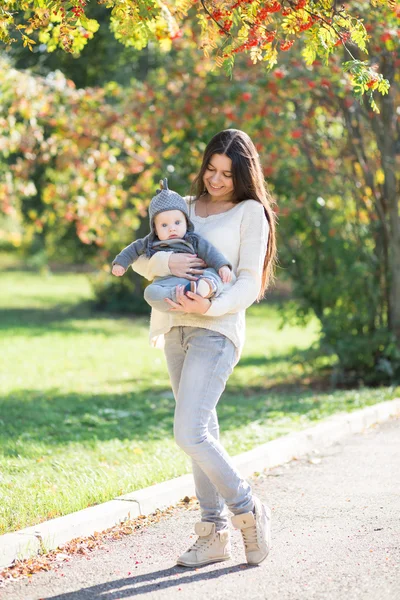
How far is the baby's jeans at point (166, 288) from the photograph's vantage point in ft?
12.7

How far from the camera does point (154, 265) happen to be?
13.2 ft

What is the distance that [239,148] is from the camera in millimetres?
4129

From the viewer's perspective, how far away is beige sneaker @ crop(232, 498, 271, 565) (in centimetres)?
406

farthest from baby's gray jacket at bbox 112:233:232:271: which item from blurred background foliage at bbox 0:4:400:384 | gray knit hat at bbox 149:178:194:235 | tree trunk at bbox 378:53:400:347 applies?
tree trunk at bbox 378:53:400:347

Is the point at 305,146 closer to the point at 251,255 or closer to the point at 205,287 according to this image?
the point at 251,255

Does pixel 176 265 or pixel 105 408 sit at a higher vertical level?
pixel 176 265

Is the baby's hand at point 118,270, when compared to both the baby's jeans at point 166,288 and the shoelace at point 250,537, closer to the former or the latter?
the baby's jeans at point 166,288

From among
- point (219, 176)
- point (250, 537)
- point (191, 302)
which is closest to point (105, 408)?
point (250, 537)

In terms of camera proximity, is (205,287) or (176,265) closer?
(205,287)

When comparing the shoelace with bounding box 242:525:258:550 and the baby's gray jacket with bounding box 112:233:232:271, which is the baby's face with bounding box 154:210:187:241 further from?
the shoelace with bounding box 242:525:258:550

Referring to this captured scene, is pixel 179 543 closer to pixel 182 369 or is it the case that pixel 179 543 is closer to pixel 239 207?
pixel 182 369

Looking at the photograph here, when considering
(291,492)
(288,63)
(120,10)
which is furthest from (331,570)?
(288,63)

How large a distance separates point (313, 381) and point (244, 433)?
3.49m

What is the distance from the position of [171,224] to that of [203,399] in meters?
0.80
